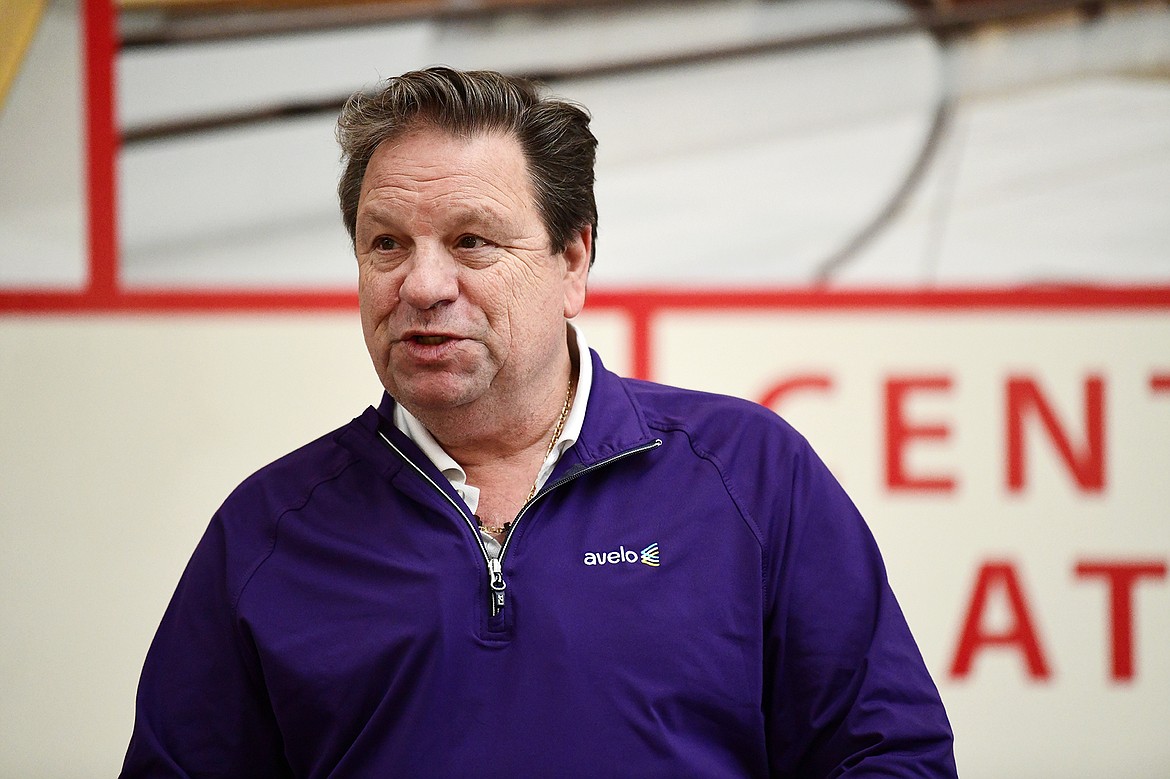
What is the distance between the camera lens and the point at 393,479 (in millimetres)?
1244

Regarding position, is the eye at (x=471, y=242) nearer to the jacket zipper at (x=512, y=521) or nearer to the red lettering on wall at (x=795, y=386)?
the jacket zipper at (x=512, y=521)

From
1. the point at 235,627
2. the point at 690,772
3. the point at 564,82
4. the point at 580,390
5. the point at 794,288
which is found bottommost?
the point at 690,772

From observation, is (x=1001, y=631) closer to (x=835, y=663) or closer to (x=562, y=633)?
(x=835, y=663)

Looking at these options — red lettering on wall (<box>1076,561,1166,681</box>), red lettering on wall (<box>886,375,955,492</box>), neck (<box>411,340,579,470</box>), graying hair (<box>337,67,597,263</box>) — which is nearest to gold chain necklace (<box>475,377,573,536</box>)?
neck (<box>411,340,579,470</box>)

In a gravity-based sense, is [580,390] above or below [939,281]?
below

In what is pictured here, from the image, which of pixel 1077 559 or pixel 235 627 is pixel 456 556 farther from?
pixel 1077 559

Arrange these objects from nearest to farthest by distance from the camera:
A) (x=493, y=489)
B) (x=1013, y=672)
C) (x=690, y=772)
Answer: (x=690, y=772) < (x=493, y=489) < (x=1013, y=672)

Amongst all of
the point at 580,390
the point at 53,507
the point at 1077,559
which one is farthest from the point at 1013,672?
the point at 53,507

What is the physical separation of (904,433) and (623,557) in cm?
120

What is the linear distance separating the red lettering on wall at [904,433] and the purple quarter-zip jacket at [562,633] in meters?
1.03

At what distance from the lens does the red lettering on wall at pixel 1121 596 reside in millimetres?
2203

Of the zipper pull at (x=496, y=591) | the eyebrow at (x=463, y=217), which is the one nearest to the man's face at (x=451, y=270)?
Result: the eyebrow at (x=463, y=217)

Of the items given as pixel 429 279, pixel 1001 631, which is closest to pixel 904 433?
pixel 1001 631

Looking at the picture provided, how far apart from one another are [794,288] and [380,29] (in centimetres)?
98
